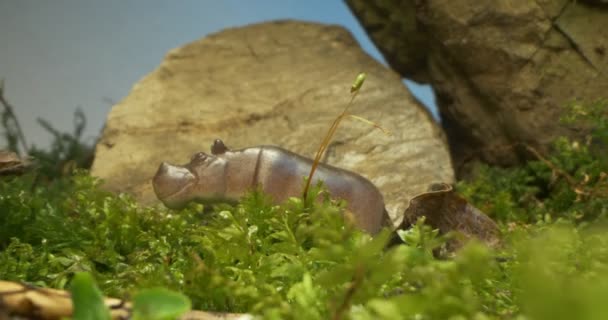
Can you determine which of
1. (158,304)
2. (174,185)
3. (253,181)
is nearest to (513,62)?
(253,181)

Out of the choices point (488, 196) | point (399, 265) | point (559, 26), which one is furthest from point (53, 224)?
point (559, 26)

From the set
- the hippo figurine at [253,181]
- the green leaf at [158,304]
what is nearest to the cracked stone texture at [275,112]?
the hippo figurine at [253,181]

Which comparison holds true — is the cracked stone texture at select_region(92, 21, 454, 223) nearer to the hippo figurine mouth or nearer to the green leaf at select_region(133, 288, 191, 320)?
the hippo figurine mouth

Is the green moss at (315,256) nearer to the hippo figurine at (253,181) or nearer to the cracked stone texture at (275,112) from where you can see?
the hippo figurine at (253,181)

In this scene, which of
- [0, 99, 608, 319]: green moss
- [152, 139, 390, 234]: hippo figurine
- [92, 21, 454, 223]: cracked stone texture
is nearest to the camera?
[0, 99, 608, 319]: green moss

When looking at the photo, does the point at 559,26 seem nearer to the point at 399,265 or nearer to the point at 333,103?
the point at 333,103

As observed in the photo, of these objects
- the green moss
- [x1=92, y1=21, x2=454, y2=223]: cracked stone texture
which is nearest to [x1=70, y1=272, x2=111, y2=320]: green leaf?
the green moss
